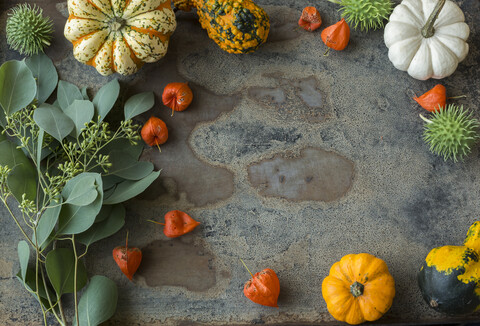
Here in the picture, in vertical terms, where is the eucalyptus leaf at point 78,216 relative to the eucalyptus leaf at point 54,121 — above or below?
below

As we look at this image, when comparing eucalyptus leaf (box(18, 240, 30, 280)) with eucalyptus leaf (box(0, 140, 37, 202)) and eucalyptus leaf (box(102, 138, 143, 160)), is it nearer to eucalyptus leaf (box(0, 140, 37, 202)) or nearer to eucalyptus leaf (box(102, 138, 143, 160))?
eucalyptus leaf (box(0, 140, 37, 202))

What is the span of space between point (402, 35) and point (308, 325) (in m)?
0.99

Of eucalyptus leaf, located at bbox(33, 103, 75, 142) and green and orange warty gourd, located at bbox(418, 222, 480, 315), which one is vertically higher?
eucalyptus leaf, located at bbox(33, 103, 75, 142)

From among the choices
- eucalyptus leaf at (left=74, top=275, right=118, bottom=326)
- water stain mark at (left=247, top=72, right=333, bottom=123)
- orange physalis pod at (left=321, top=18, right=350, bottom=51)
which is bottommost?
eucalyptus leaf at (left=74, top=275, right=118, bottom=326)

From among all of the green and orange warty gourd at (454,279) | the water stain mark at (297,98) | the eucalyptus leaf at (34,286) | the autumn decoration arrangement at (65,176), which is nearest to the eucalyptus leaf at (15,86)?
the autumn decoration arrangement at (65,176)

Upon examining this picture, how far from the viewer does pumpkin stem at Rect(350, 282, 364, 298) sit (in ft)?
4.68

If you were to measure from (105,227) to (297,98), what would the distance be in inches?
30.6

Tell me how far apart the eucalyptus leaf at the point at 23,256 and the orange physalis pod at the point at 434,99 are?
135 cm

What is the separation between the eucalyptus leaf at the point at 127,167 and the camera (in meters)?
1.57

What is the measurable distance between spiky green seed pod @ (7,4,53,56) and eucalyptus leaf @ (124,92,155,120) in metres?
0.36

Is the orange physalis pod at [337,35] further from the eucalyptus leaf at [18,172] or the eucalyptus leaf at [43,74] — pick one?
the eucalyptus leaf at [18,172]

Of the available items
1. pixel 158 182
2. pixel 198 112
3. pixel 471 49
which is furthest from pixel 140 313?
pixel 471 49

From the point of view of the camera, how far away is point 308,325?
5.03ft

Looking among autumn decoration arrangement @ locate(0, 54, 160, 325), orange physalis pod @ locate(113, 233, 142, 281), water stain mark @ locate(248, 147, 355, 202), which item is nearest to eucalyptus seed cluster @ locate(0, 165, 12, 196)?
autumn decoration arrangement @ locate(0, 54, 160, 325)
